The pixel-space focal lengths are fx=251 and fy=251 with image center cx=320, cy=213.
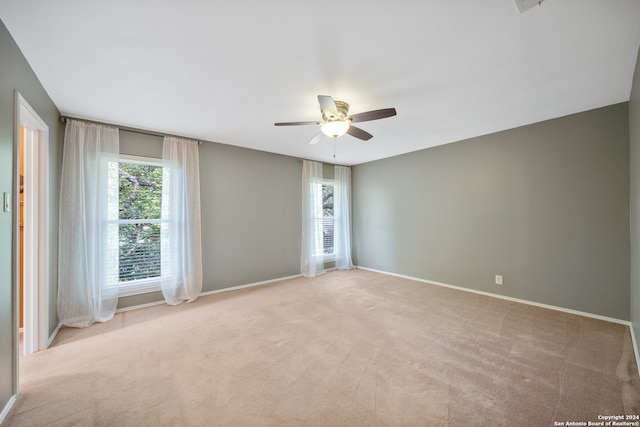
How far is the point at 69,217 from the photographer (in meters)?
2.83

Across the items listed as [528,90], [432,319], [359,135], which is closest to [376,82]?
[359,135]

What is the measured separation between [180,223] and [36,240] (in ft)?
4.71

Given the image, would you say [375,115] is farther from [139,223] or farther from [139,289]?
[139,289]

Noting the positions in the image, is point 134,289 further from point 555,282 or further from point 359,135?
point 555,282

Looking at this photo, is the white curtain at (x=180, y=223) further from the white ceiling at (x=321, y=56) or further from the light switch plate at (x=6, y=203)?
the light switch plate at (x=6, y=203)

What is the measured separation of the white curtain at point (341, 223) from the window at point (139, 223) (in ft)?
11.1

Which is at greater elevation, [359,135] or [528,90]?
[528,90]

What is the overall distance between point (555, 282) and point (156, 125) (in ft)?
18.0

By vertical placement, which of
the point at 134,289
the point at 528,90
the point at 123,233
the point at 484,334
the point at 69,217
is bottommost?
the point at 484,334

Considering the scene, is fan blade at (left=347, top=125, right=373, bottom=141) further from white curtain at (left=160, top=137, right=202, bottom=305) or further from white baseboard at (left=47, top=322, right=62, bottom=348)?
white baseboard at (left=47, top=322, right=62, bottom=348)

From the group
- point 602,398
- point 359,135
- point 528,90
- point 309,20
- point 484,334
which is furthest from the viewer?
point 359,135

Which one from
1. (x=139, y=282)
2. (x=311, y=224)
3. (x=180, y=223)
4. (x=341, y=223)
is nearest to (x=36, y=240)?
(x=139, y=282)

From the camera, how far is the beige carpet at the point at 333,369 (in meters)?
1.58

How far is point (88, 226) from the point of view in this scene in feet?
9.68
